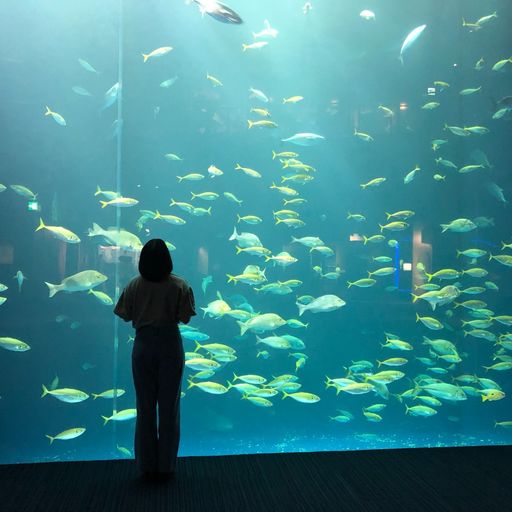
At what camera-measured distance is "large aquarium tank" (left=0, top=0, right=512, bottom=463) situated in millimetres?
4805

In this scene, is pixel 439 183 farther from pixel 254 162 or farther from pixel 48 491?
pixel 48 491

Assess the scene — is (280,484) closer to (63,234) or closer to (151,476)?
(151,476)

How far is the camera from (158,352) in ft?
9.80

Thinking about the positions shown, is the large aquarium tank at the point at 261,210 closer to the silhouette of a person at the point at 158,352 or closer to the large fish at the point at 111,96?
the large fish at the point at 111,96

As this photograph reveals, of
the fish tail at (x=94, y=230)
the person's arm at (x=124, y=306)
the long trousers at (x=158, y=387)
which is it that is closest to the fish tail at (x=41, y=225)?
the fish tail at (x=94, y=230)

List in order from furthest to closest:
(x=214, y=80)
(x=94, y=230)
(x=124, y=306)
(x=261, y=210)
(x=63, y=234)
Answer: (x=261, y=210), (x=214, y=80), (x=94, y=230), (x=63, y=234), (x=124, y=306)

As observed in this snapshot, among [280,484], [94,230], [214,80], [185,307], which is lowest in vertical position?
[280,484]

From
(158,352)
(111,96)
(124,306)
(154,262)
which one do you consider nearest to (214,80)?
(111,96)

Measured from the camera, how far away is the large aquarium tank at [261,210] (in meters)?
4.80

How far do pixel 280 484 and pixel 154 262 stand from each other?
183 cm

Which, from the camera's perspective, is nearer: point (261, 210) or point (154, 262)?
point (154, 262)

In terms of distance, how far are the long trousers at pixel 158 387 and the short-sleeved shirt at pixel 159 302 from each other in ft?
0.21

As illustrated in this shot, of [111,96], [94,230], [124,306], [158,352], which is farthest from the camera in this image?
[111,96]

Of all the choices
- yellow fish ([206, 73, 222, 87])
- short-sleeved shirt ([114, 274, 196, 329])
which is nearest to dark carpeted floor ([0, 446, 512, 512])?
short-sleeved shirt ([114, 274, 196, 329])
